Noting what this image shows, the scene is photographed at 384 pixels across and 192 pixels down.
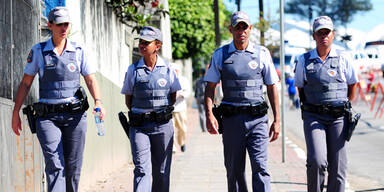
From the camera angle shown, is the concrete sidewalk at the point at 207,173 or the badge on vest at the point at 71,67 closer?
the badge on vest at the point at 71,67

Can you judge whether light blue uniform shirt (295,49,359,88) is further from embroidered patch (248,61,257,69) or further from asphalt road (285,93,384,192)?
asphalt road (285,93,384,192)

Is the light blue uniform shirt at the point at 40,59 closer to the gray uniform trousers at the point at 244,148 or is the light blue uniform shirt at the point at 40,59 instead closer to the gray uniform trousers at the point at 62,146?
the gray uniform trousers at the point at 62,146

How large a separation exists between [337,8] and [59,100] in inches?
2086

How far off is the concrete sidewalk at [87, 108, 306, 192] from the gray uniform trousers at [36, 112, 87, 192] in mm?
2841

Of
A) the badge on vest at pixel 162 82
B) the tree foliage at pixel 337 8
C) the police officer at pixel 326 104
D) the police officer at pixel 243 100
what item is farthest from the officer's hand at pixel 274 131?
the tree foliage at pixel 337 8

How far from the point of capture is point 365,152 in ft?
49.7

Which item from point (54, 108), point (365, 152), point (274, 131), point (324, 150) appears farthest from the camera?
point (365, 152)

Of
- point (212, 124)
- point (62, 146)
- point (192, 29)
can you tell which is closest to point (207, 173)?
point (212, 124)

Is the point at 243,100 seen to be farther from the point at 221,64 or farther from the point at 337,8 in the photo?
the point at 337,8

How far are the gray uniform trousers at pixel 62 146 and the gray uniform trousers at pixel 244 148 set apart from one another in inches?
53.3

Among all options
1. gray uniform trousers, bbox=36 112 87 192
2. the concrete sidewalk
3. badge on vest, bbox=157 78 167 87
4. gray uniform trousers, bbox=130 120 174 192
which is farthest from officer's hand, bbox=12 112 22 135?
the concrete sidewalk

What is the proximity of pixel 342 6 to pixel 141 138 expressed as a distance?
53.6 m

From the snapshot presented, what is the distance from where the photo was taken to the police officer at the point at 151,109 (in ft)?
23.4

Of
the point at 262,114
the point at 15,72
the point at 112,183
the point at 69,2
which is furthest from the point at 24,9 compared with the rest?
the point at 112,183
